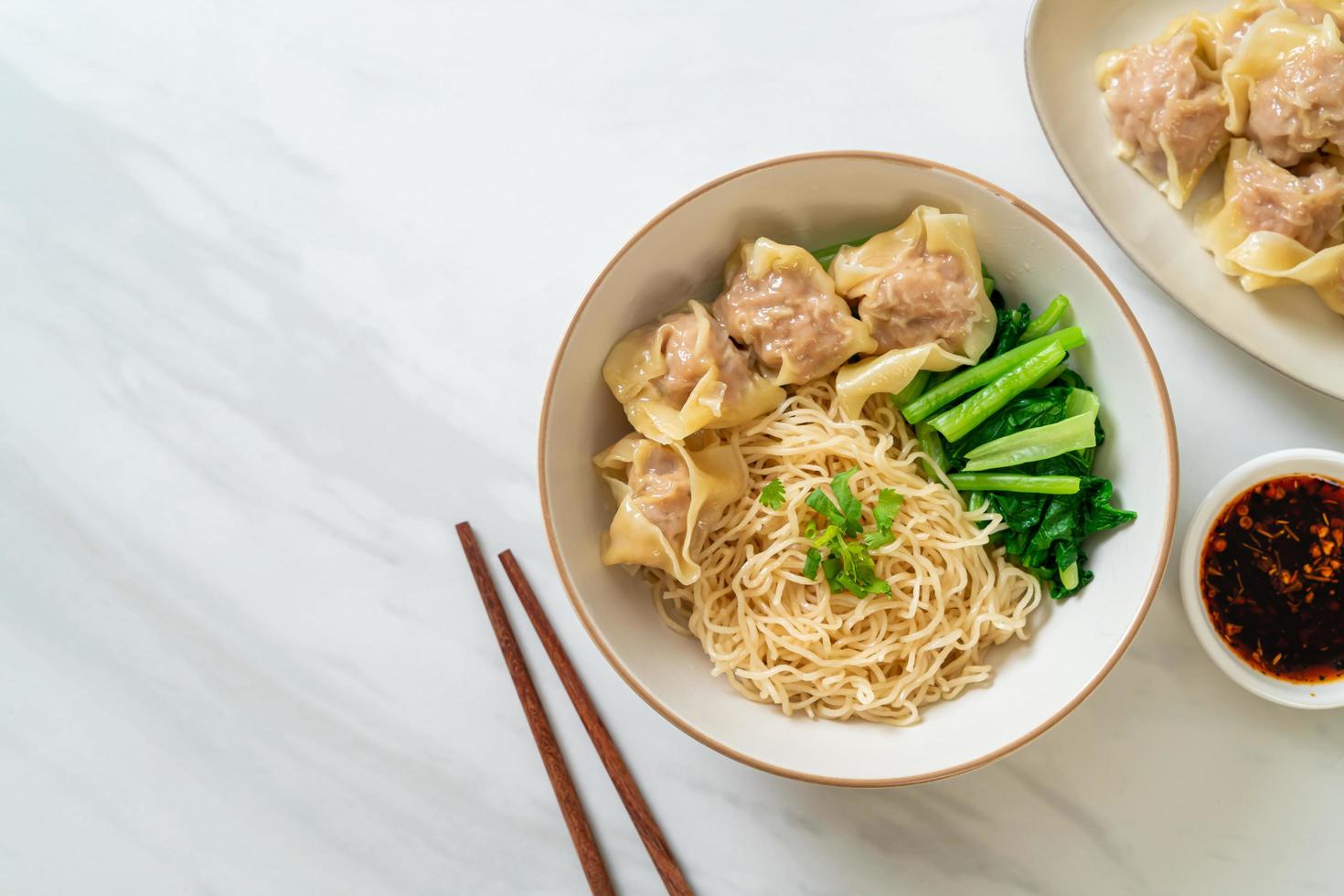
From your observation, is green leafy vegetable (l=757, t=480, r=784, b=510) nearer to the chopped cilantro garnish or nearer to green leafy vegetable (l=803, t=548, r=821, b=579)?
the chopped cilantro garnish

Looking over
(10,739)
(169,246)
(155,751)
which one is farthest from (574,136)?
(10,739)

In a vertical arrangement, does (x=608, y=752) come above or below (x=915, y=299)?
below

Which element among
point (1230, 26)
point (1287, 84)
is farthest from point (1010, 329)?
point (1230, 26)

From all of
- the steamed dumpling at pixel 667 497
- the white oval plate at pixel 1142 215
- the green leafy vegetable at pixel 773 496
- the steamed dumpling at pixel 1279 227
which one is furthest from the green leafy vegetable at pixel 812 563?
the steamed dumpling at pixel 1279 227

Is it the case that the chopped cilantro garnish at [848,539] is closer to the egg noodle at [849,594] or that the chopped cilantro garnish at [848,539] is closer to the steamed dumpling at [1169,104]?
the egg noodle at [849,594]

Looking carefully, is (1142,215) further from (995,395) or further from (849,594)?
(849,594)

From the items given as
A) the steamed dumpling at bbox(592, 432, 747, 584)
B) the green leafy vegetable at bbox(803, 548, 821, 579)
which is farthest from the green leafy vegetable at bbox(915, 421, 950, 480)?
the steamed dumpling at bbox(592, 432, 747, 584)

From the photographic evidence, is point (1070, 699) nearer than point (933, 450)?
Yes
